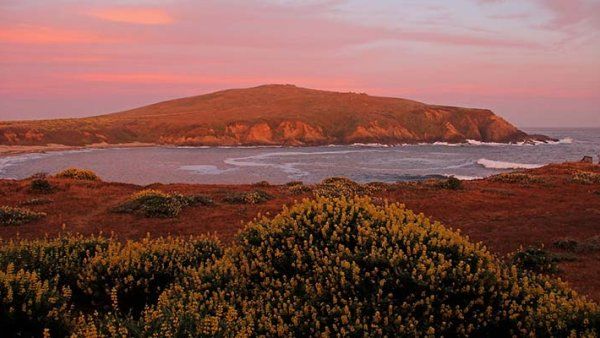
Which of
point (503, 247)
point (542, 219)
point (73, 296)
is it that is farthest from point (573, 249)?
point (73, 296)

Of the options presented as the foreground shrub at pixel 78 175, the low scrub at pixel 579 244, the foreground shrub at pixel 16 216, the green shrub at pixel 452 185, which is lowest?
the low scrub at pixel 579 244

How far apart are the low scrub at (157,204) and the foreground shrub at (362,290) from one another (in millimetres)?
11859

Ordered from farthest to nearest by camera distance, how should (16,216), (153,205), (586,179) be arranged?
1. (586,179)
2. (153,205)
3. (16,216)

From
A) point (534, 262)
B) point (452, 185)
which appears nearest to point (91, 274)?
point (534, 262)

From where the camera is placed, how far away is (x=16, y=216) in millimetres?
17172

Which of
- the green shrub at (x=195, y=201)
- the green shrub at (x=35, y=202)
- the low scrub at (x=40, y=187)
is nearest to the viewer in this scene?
the green shrub at (x=35, y=202)

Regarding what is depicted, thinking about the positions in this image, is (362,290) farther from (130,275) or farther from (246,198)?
(246,198)

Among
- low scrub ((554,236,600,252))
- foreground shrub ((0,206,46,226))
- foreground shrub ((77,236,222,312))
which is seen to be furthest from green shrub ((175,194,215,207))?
low scrub ((554,236,600,252))

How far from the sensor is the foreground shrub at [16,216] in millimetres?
16797

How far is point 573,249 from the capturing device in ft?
44.0

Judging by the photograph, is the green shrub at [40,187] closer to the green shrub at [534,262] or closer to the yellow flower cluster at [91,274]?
the yellow flower cluster at [91,274]

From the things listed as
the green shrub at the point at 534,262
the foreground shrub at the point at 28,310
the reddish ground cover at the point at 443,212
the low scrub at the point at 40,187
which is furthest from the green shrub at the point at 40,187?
the green shrub at the point at 534,262

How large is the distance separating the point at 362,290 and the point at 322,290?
56 cm

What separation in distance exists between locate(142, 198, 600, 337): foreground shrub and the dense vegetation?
0.8 inches
